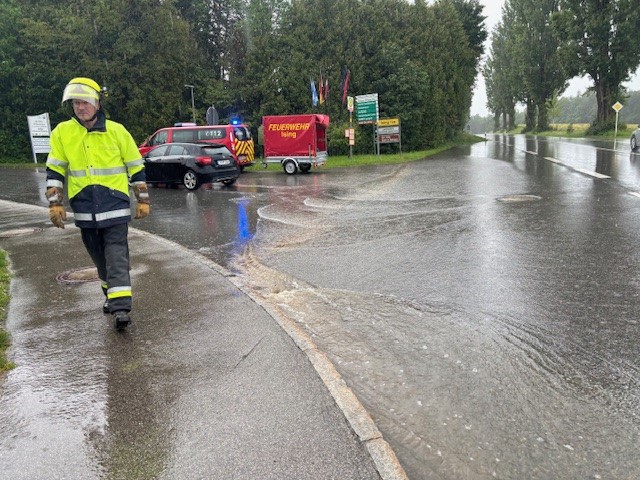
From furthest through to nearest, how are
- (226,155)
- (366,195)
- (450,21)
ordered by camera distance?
(450,21)
(226,155)
(366,195)

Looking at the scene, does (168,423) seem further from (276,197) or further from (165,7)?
(165,7)

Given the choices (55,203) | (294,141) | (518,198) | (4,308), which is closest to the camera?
(55,203)

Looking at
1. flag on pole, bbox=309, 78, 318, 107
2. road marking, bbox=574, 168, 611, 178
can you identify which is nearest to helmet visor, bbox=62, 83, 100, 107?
road marking, bbox=574, 168, 611, 178

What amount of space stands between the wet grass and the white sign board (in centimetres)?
2828

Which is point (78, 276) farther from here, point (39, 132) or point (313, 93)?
point (39, 132)

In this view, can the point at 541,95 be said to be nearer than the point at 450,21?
No

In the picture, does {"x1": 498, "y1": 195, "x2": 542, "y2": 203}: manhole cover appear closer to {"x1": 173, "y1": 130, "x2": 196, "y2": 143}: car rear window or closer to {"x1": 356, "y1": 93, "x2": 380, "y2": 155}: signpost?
{"x1": 173, "y1": 130, "x2": 196, "y2": 143}: car rear window

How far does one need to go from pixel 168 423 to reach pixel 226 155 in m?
14.6

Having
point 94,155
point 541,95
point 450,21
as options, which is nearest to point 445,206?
point 94,155

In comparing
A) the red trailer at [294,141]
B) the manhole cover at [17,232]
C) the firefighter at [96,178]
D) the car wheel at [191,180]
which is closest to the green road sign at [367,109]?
the red trailer at [294,141]

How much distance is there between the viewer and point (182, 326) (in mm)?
4684

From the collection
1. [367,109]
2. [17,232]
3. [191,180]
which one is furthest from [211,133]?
[17,232]

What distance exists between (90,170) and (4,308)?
74.1 inches

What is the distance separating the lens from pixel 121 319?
455 cm
